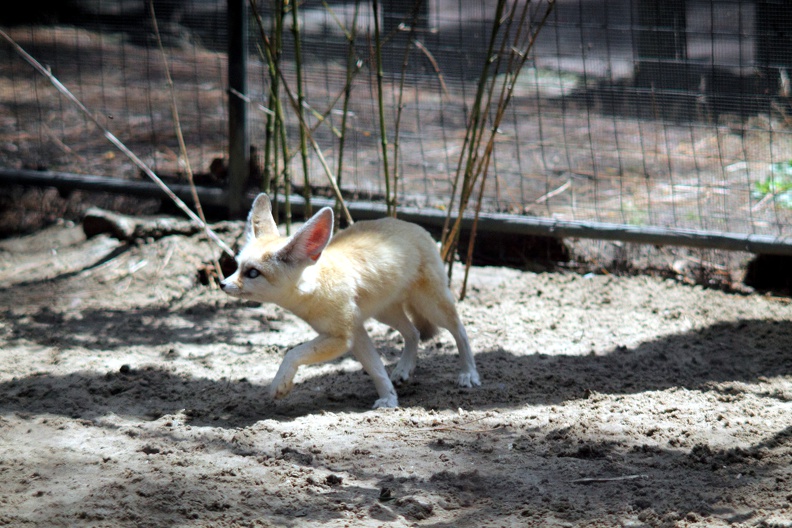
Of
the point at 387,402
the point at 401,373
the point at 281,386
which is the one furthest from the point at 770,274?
the point at 281,386

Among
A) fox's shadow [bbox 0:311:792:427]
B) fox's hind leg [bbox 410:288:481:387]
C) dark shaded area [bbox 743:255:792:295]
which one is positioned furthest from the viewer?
dark shaded area [bbox 743:255:792:295]

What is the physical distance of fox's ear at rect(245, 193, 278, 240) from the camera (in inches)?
185

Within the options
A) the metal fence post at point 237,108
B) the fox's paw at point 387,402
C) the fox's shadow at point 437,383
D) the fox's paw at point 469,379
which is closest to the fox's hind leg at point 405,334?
the fox's shadow at point 437,383

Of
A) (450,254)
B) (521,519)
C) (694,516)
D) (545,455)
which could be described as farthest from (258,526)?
(450,254)

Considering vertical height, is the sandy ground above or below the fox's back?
below

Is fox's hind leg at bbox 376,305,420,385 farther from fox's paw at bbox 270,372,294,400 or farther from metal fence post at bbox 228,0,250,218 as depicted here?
metal fence post at bbox 228,0,250,218

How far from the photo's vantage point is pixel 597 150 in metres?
9.13

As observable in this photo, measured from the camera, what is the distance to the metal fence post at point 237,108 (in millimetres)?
6773

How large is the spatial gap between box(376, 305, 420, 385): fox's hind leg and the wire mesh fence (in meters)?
1.15

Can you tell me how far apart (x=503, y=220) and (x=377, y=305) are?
2395mm

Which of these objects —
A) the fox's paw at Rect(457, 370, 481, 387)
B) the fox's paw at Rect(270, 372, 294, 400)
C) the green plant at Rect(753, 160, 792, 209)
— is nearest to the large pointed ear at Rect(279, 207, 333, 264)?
the fox's paw at Rect(270, 372, 294, 400)

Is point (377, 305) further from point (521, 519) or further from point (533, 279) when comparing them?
point (533, 279)

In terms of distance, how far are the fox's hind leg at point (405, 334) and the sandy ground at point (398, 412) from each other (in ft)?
0.47

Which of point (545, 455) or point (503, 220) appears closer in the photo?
point (545, 455)
